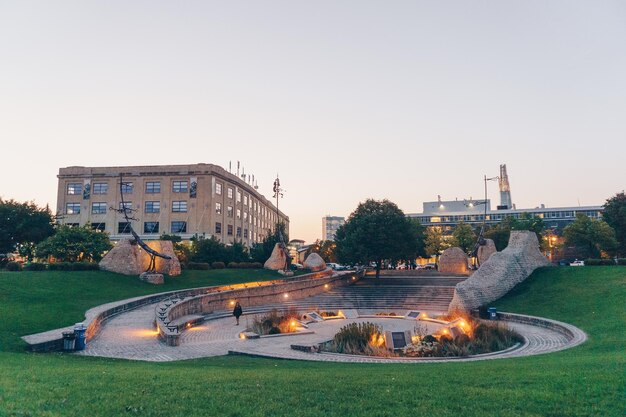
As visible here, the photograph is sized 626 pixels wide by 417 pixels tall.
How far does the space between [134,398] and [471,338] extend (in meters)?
17.5

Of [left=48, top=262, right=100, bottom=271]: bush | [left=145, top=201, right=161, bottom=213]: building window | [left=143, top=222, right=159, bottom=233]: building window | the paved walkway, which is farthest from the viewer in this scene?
[left=145, top=201, right=161, bottom=213]: building window

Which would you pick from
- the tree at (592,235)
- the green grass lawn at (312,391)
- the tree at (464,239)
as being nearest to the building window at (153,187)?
the tree at (464,239)

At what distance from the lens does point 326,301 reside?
140 feet

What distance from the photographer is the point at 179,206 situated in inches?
3120

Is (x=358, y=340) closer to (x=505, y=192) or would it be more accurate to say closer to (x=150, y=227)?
(x=150, y=227)

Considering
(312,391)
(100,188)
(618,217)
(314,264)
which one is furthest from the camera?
(100,188)

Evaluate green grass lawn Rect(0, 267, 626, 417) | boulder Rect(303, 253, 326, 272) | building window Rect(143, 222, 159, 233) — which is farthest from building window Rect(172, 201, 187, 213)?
green grass lawn Rect(0, 267, 626, 417)

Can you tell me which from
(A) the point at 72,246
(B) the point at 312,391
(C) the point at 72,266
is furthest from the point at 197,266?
(B) the point at 312,391

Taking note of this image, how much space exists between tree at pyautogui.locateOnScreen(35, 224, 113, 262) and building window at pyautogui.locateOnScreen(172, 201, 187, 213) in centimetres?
3367

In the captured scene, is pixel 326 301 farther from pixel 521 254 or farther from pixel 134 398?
pixel 134 398

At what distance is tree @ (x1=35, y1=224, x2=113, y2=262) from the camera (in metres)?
41.7

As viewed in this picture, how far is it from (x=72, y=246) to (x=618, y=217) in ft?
230

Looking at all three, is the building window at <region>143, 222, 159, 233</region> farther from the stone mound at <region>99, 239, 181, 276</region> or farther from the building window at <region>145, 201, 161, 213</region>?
the stone mound at <region>99, 239, 181, 276</region>

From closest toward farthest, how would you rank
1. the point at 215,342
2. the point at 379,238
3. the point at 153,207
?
1. the point at 215,342
2. the point at 379,238
3. the point at 153,207
